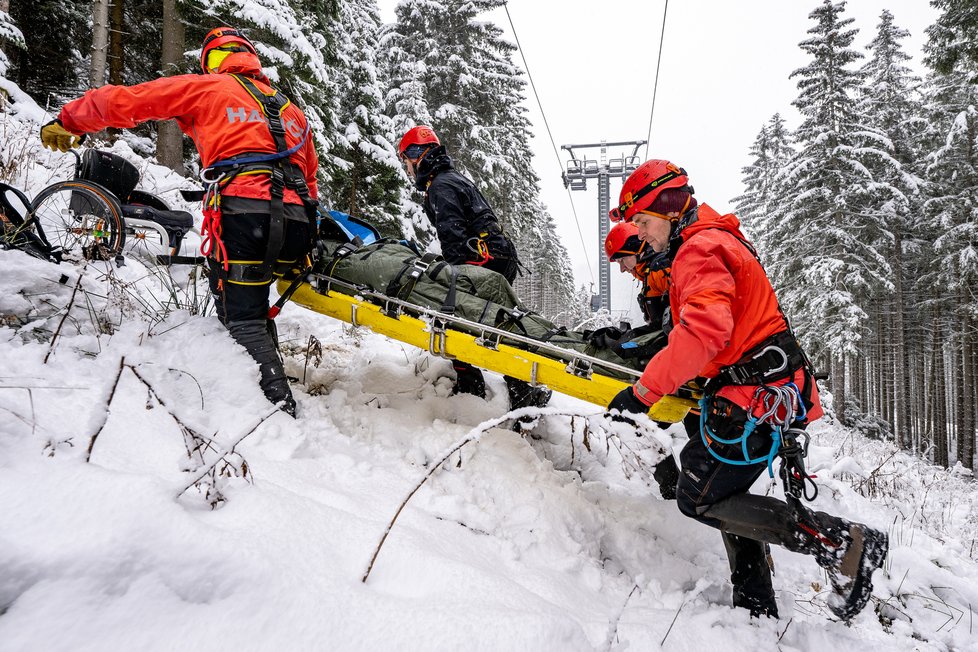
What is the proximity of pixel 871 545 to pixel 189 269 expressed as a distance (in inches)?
203

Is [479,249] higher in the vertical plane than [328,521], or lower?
higher

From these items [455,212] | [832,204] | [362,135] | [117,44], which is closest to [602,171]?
[832,204]

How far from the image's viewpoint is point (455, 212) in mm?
4355

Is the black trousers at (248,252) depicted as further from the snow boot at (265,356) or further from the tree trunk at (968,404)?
the tree trunk at (968,404)

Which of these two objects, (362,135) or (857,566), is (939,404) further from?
(857,566)

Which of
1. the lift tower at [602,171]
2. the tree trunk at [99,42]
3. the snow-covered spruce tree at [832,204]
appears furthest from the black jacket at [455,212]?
the lift tower at [602,171]

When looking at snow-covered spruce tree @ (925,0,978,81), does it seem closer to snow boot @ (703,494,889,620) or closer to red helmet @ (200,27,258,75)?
snow boot @ (703,494,889,620)

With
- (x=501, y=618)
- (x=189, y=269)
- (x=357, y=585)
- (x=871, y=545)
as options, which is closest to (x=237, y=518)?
(x=357, y=585)

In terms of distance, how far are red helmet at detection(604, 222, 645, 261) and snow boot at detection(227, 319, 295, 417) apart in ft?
9.61

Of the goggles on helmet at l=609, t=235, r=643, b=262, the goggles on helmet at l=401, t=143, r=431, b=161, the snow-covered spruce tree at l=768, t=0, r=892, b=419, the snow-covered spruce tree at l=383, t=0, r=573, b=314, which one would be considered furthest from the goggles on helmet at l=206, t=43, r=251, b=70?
the snow-covered spruce tree at l=768, t=0, r=892, b=419

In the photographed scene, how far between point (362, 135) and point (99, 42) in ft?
20.1

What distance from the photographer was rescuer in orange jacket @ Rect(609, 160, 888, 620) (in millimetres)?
2135

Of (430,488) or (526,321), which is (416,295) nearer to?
(526,321)

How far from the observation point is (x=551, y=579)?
7.11 ft
